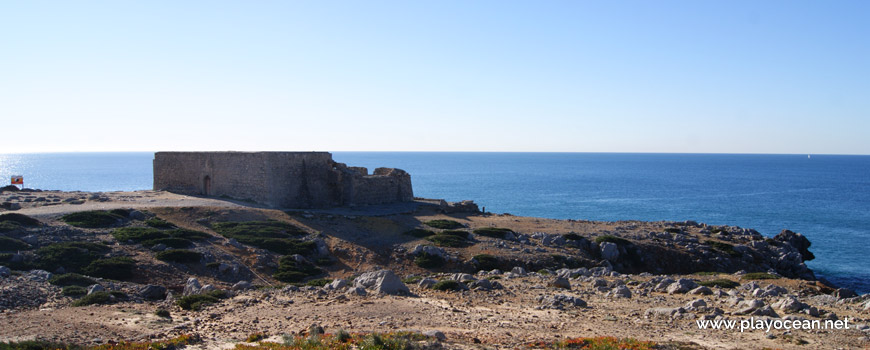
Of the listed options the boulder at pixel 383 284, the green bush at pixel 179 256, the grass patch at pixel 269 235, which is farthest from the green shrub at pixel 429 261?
the green bush at pixel 179 256

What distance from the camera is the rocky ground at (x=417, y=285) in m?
12.8

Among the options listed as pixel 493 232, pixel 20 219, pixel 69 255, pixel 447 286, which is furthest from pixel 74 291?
pixel 493 232

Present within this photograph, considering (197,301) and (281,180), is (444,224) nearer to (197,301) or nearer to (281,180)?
(281,180)

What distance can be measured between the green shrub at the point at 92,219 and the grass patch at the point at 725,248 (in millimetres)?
28780

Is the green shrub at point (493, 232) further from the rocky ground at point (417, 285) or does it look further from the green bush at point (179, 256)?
the green bush at point (179, 256)

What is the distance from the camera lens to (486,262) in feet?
81.4

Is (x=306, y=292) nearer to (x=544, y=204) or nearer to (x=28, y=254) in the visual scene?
(x=28, y=254)

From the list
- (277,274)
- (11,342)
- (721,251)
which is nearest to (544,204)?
(721,251)

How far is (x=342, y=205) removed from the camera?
114 ft

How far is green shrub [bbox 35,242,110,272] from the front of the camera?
1942 cm

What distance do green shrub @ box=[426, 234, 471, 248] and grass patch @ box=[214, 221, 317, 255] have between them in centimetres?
538

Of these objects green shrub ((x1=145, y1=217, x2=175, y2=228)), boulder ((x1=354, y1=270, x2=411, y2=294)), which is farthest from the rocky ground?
green shrub ((x1=145, y1=217, x2=175, y2=228))

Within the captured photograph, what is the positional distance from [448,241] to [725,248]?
49.4 feet

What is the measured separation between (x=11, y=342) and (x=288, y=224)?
1745 centimetres
